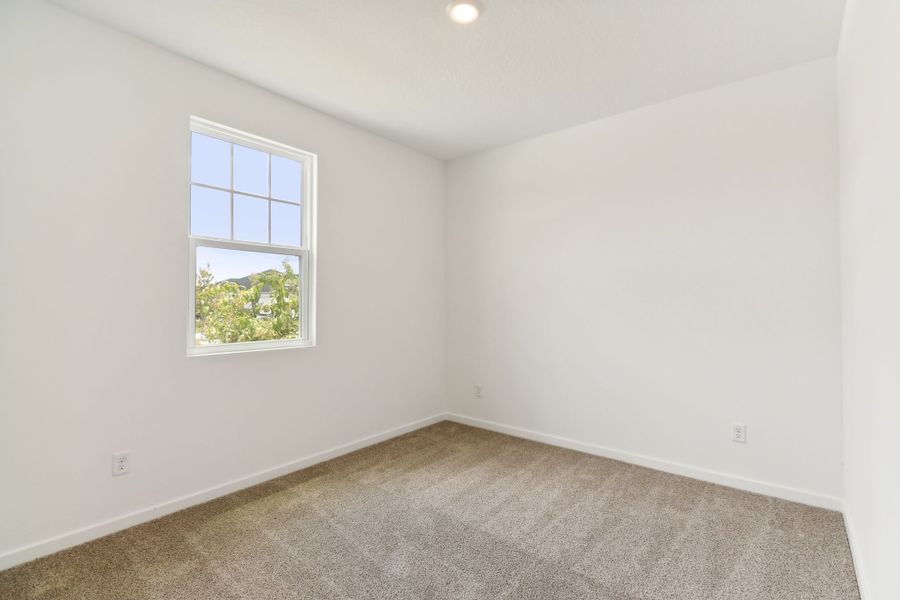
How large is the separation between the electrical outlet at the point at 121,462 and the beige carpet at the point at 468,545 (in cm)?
32

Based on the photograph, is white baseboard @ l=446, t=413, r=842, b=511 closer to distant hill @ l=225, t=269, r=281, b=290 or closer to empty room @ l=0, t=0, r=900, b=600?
empty room @ l=0, t=0, r=900, b=600

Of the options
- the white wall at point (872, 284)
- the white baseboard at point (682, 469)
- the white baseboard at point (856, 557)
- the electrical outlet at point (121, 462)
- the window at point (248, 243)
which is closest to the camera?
the white wall at point (872, 284)

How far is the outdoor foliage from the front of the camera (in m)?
2.65

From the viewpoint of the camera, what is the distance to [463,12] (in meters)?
2.07

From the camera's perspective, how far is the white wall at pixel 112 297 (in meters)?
1.97

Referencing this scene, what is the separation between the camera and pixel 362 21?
2160 millimetres

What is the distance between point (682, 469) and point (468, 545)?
5.73ft

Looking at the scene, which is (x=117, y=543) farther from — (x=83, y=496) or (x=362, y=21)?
(x=362, y=21)

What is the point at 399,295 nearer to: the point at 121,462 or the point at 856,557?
the point at 121,462

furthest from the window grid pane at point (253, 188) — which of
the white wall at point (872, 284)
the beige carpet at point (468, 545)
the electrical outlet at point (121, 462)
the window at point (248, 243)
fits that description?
the white wall at point (872, 284)

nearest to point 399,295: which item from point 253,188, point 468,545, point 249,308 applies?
point 249,308

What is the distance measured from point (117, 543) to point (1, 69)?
7.50ft

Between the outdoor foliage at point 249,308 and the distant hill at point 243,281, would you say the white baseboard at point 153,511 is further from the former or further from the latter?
the distant hill at point 243,281

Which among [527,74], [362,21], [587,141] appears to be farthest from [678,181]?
[362,21]
